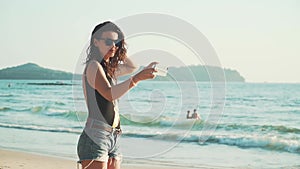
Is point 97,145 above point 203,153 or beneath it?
above

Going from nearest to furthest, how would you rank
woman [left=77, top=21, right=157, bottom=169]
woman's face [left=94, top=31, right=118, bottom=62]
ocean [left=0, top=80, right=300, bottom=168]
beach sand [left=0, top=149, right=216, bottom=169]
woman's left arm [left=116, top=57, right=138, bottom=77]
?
woman [left=77, top=21, right=157, bottom=169], woman's face [left=94, top=31, right=118, bottom=62], woman's left arm [left=116, top=57, right=138, bottom=77], ocean [left=0, top=80, right=300, bottom=168], beach sand [left=0, top=149, right=216, bottom=169]

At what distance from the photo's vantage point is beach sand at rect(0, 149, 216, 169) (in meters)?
8.56

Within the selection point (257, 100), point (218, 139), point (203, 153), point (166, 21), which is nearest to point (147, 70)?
point (166, 21)

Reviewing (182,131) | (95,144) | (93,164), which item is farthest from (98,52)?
(182,131)

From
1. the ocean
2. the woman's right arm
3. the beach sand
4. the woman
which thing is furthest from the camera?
the beach sand

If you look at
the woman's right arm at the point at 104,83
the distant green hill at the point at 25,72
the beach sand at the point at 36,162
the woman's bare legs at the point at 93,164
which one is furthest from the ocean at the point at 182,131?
the distant green hill at the point at 25,72

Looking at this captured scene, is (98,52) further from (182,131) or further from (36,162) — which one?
(36,162)

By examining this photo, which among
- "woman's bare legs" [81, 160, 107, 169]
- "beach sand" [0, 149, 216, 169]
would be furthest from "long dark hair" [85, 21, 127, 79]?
"beach sand" [0, 149, 216, 169]

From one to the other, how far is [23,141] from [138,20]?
931 centimetres

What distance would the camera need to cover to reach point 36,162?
29.8 ft

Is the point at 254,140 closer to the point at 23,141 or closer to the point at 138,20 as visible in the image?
the point at 23,141

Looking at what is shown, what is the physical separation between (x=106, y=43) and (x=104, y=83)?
0.97ft

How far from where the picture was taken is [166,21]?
3.34 meters

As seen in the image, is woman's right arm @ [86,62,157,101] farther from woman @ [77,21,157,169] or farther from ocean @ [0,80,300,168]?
ocean @ [0,80,300,168]
